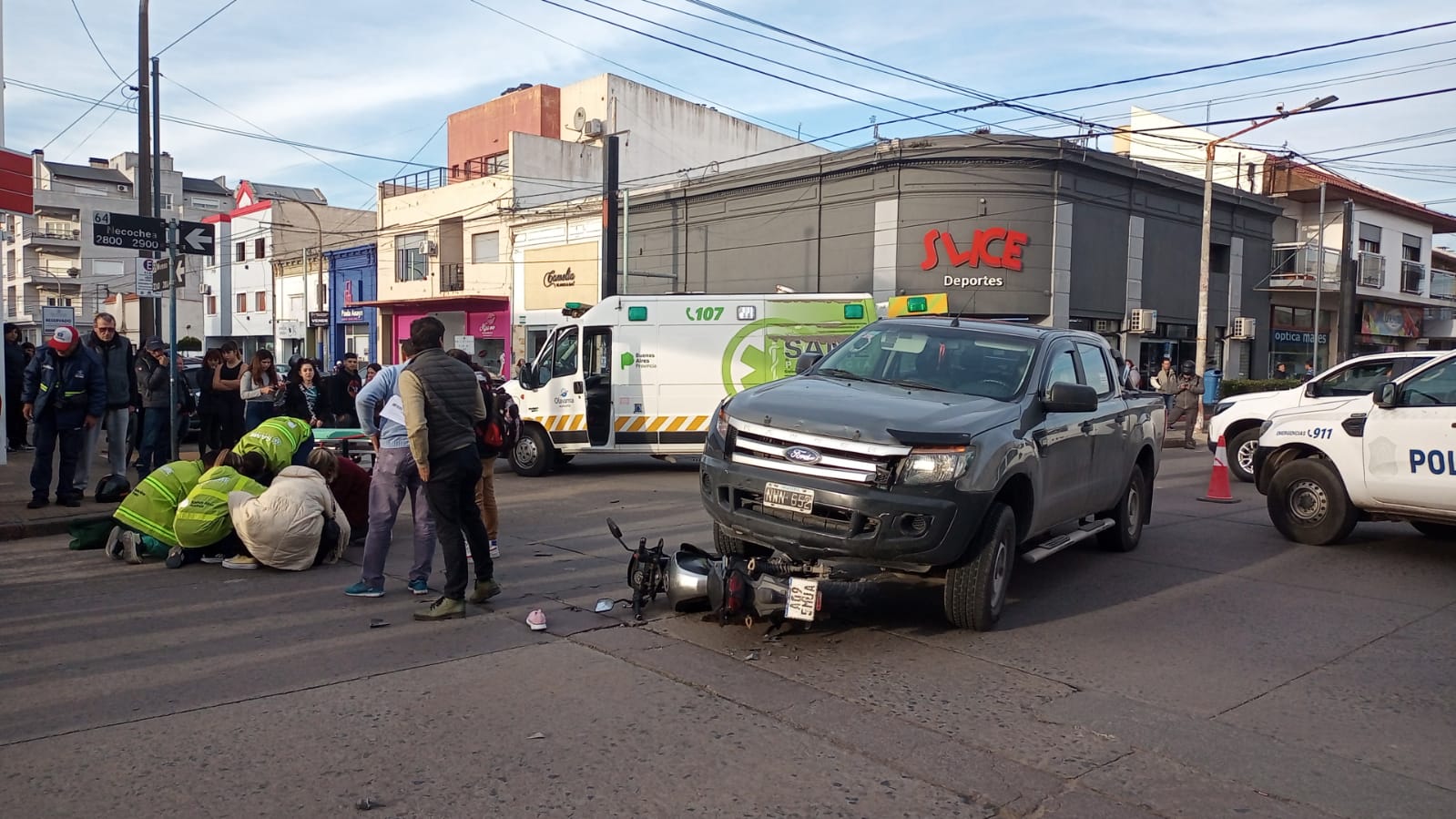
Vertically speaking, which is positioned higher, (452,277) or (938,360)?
(452,277)

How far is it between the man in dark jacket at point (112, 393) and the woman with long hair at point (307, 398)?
6.79 ft

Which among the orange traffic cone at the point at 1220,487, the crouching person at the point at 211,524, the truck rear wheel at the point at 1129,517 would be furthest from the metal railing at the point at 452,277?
the truck rear wheel at the point at 1129,517

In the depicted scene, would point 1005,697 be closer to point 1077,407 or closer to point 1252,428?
point 1077,407

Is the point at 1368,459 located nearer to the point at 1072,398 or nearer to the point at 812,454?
the point at 1072,398

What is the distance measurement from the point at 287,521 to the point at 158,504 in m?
1.26

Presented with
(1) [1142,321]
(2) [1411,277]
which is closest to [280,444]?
(1) [1142,321]

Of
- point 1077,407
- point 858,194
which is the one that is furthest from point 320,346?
point 1077,407

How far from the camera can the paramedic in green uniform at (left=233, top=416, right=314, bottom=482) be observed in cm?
862

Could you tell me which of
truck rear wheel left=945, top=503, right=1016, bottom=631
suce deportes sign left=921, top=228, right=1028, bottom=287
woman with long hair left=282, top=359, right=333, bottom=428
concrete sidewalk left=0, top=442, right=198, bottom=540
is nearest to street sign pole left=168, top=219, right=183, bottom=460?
concrete sidewalk left=0, top=442, right=198, bottom=540

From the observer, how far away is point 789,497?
19.2 ft

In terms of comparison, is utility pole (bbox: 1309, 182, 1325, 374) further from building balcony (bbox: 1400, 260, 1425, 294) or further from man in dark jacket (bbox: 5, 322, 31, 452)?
man in dark jacket (bbox: 5, 322, 31, 452)

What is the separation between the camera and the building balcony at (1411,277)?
41156 millimetres

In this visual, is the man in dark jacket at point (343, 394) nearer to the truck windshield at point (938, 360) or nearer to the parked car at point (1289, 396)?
the truck windshield at point (938, 360)

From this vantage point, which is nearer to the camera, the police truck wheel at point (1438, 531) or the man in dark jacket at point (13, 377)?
the police truck wheel at point (1438, 531)
